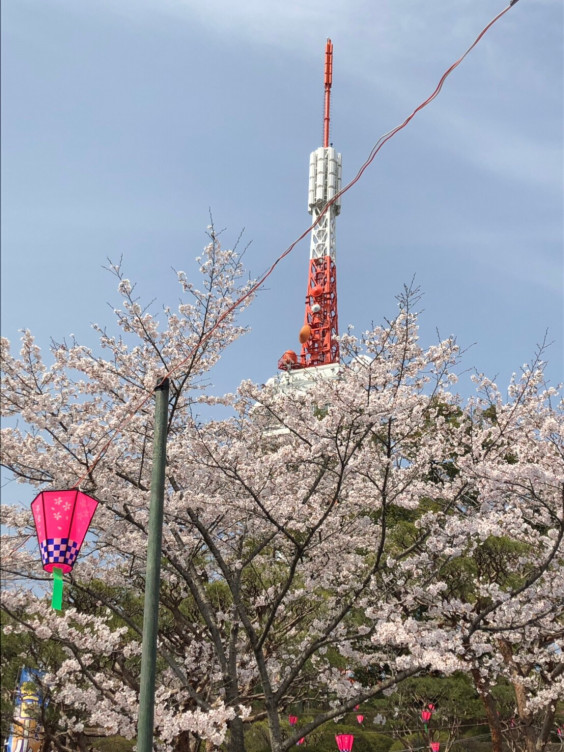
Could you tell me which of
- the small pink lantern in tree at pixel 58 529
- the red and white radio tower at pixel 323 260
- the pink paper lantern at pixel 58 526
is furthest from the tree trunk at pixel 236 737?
the red and white radio tower at pixel 323 260

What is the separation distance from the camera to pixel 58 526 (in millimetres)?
5738

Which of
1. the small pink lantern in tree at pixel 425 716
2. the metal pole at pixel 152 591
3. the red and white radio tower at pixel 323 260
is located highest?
the red and white radio tower at pixel 323 260

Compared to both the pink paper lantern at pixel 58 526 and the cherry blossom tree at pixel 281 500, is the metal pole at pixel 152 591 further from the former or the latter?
the cherry blossom tree at pixel 281 500

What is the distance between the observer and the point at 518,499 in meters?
8.85

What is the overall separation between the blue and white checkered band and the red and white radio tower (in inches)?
1375

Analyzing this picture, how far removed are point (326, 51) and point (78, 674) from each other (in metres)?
40.1

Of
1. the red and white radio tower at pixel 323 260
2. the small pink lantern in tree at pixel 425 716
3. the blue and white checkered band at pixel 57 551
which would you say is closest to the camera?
the blue and white checkered band at pixel 57 551

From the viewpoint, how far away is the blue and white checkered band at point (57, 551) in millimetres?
5676

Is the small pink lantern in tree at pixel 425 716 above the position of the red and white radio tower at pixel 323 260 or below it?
below

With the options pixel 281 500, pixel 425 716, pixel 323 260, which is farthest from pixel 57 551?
pixel 323 260

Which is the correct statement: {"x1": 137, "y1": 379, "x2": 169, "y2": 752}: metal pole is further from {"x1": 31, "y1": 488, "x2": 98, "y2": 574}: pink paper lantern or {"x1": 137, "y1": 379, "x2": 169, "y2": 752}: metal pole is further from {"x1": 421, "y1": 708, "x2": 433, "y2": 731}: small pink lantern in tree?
{"x1": 421, "y1": 708, "x2": 433, "y2": 731}: small pink lantern in tree

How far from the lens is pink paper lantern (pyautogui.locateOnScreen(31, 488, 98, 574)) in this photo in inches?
224

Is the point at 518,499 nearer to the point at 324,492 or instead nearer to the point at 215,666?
the point at 324,492

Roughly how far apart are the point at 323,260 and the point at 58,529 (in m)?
39.0
